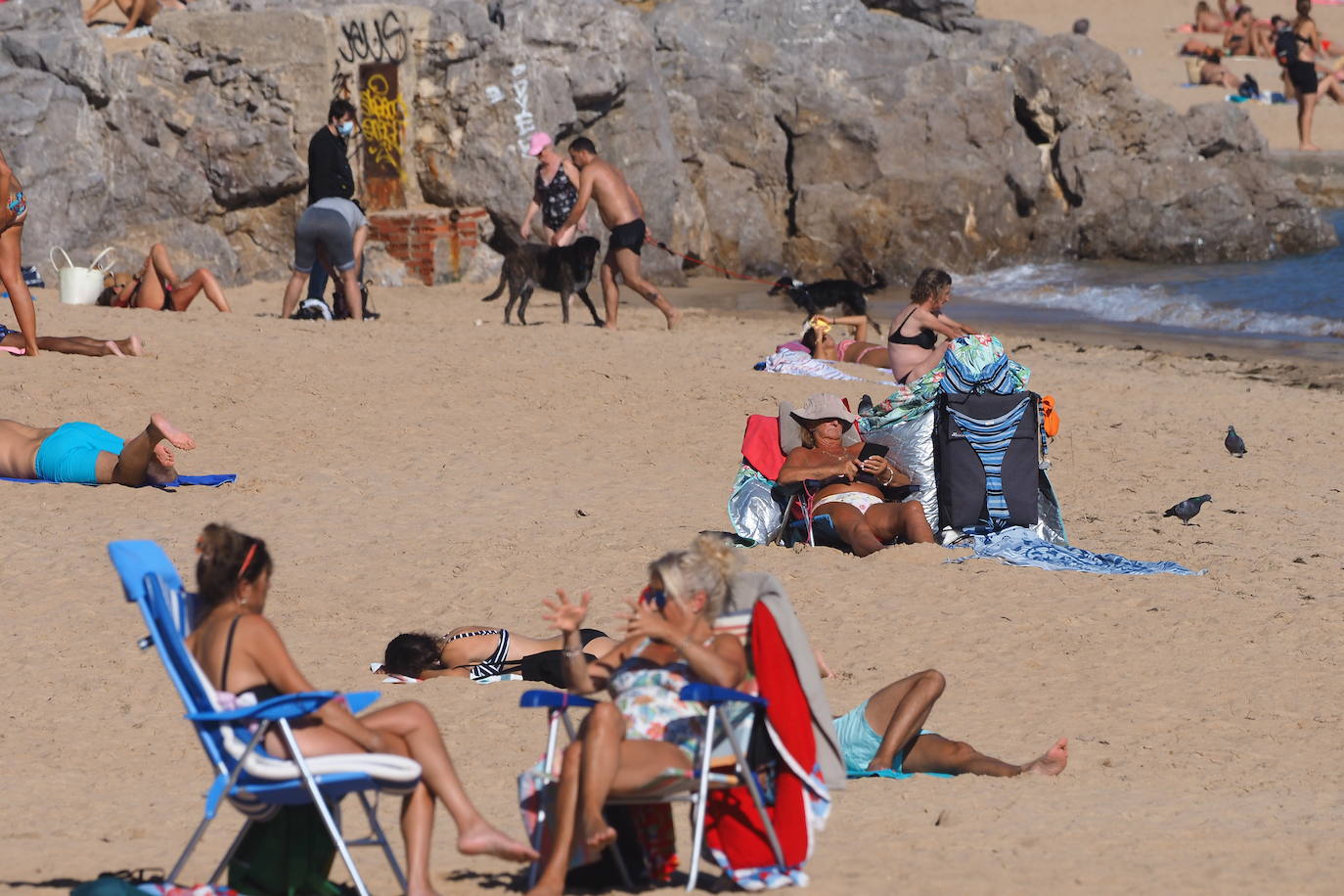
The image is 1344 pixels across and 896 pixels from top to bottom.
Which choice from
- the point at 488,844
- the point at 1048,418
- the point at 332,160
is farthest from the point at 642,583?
the point at 332,160

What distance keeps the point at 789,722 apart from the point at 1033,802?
3.55 feet

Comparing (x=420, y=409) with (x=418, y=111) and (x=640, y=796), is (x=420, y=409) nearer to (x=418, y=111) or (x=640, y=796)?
(x=640, y=796)

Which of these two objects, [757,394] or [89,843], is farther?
[757,394]

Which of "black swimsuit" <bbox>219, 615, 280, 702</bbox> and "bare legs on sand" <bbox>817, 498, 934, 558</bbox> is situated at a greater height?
"black swimsuit" <bbox>219, 615, 280, 702</bbox>

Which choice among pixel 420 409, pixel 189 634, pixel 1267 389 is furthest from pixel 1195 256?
pixel 189 634

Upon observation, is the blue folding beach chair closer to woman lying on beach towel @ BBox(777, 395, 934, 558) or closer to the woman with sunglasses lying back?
the woman with sunglasses lying back

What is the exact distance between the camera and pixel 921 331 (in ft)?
30.4

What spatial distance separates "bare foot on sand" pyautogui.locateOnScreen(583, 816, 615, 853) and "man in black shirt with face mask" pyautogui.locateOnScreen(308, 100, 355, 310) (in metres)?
9.19

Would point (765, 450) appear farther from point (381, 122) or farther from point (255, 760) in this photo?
point (381, 122)

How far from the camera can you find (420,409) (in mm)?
9562

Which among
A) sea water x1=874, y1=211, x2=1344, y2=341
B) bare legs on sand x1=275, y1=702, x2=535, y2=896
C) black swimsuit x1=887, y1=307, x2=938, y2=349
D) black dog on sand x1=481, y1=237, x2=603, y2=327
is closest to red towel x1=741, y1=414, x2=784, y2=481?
black swimsuit x1=887, y1=307, x2=938, y2=349

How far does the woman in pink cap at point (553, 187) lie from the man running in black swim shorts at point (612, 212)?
31 cm

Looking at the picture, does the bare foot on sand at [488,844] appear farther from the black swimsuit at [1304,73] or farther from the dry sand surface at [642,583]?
the black swimsuit at [1304,73]

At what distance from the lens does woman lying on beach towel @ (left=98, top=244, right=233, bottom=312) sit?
11844 millimetres
